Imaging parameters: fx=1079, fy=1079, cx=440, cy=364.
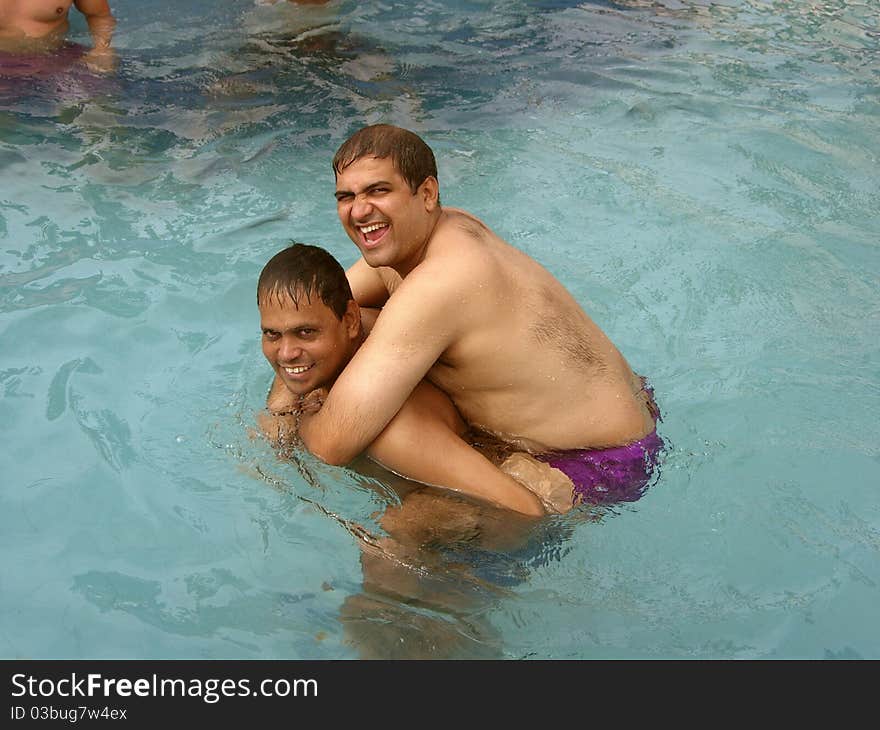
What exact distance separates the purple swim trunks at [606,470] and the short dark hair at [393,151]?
1149 mm

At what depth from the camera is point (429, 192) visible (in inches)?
153

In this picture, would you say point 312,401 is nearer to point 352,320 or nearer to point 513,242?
point 352,320

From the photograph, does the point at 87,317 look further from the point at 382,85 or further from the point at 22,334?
the point at 382,85

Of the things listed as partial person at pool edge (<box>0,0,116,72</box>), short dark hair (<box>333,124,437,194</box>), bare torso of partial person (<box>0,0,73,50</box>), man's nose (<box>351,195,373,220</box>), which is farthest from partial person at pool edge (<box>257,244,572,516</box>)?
bare torso of partial person (<box>0,0,73,50</box>)

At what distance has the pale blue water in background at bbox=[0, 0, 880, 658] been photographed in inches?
159

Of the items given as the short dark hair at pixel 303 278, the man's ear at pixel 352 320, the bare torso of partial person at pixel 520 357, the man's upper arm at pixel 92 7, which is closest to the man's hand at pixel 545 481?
the bare torso of partial person at pixel 520 357

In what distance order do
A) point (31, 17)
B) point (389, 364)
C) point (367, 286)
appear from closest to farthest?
1. point (389, 364)
2. point (367, 286)
3. point (31, 17)

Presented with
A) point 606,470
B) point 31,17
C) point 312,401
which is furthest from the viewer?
point 31,17

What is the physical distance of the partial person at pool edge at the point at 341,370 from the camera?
3764 mm

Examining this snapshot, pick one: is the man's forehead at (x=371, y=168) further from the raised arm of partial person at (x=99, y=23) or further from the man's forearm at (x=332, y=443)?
the raised arm of partial person at (x=99, y=23)

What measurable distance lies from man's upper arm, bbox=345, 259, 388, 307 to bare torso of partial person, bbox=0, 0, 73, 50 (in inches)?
193

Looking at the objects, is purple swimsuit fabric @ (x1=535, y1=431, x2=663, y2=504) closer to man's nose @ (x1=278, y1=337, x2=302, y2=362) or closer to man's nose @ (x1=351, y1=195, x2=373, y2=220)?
man's nose @ (x1=278, y1=337, x2=302, y2=362)

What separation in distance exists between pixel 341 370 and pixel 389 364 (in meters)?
0.51

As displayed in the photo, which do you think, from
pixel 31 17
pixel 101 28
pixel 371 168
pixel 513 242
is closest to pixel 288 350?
pixel 371 168
